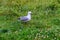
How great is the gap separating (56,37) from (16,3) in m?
6.64

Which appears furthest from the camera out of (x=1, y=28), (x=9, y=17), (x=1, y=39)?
(x=9, y=17)

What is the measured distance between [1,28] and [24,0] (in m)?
5.20

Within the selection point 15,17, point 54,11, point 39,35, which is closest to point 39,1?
point 54,11

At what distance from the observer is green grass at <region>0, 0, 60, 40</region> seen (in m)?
9.55

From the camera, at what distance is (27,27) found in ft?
36.4

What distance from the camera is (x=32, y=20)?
1252cm

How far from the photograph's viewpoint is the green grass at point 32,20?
31.3 ft

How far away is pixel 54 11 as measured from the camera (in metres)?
14.2

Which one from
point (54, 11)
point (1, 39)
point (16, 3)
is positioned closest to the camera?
point (1, 39)

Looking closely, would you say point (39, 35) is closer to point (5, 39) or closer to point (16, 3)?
point (5, 39)

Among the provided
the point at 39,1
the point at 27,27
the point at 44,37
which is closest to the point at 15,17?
the point at 27,27

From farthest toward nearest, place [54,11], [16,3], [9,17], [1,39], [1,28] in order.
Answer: [16,3], [54,11], [9,17], [1,28], [1,39]

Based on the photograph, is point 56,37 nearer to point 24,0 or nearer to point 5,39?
point 5,39

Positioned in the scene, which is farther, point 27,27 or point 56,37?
point 27,27
